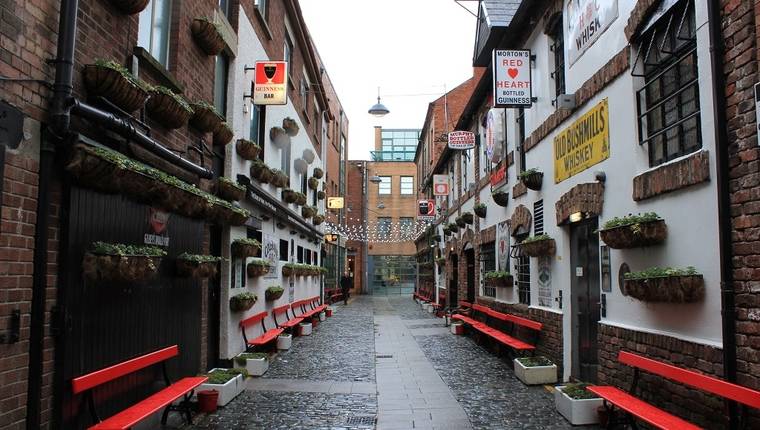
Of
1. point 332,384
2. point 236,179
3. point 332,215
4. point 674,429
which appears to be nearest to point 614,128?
point 674,429

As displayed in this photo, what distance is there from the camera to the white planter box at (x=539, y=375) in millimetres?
8281

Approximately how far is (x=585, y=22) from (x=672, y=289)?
13.4ft

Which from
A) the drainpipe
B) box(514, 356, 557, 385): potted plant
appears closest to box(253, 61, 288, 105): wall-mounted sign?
box(514, 356, 557, 385): potted plant

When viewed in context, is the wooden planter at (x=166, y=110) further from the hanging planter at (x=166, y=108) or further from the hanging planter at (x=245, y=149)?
the hanging planter at (x=245, y=149)

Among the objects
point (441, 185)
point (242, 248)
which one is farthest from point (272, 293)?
point (441, 185)

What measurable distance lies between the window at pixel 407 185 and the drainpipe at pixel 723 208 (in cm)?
3680

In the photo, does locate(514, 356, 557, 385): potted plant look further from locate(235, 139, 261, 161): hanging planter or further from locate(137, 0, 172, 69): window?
locate(137, 0, 172, 69): window

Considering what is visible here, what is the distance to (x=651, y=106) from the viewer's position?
5.97m

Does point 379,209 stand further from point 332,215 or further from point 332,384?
point 332,384

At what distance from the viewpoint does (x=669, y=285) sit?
491 centimetres

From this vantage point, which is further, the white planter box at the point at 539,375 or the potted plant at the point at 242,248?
the potted plant at the point at 242,248

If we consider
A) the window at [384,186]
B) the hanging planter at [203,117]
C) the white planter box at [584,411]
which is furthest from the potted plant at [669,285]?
the window at [384,186]

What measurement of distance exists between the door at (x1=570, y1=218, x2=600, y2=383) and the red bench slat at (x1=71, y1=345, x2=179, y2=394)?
5393 mm

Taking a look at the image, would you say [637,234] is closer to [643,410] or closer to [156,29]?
[643,410]
